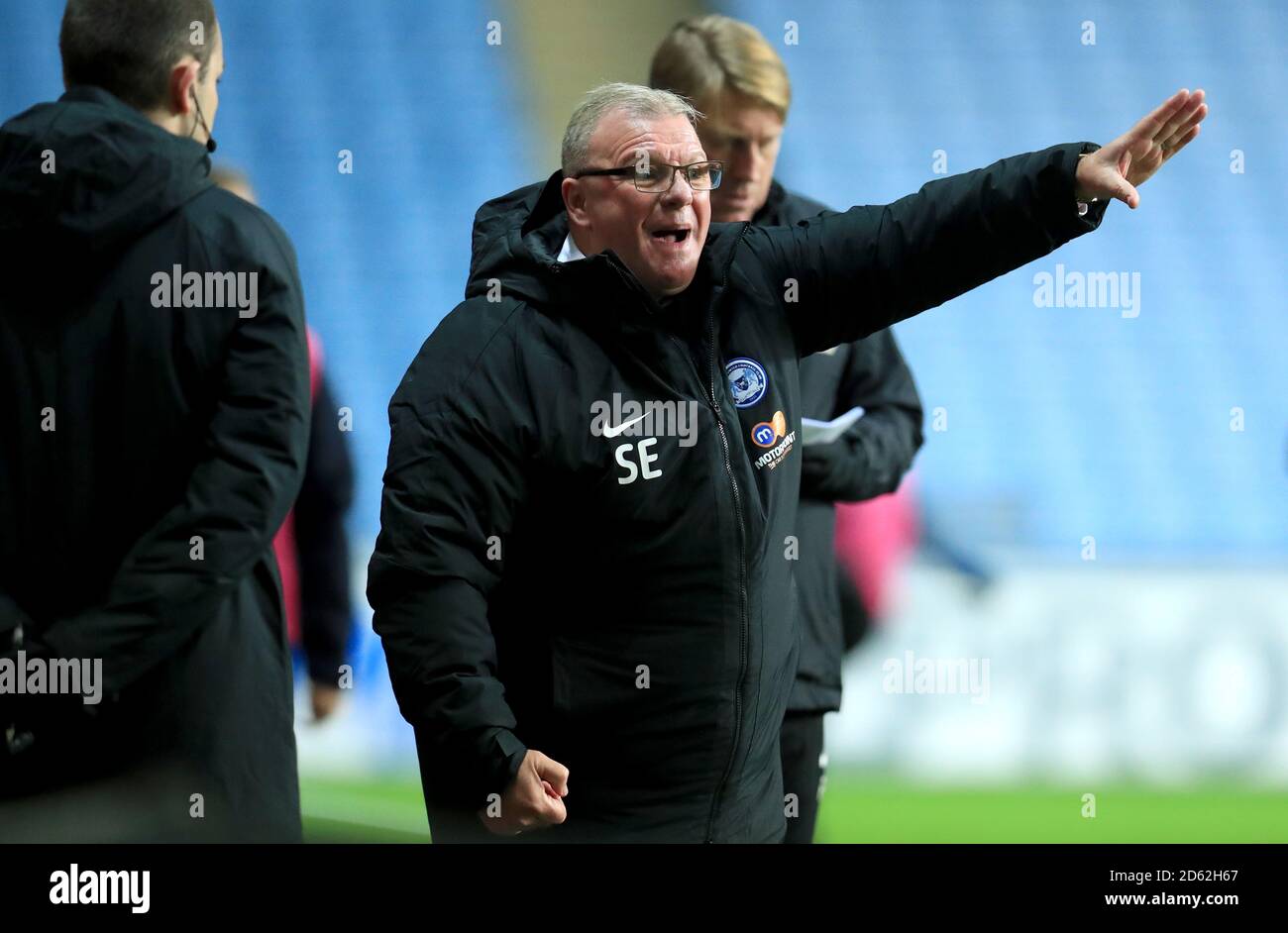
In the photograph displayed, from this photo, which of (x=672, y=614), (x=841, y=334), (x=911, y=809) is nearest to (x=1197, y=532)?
(x=911, y=809)

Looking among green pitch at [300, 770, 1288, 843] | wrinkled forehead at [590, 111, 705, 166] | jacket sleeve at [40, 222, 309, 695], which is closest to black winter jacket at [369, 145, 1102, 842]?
wrinkled forehead at [590, 111, 705, 166]

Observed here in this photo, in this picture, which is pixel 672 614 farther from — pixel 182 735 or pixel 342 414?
pixel 342 414

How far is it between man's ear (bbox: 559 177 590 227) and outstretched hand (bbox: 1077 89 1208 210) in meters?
0.69

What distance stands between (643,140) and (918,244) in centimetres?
42

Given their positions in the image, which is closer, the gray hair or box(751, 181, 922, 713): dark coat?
the gray hair

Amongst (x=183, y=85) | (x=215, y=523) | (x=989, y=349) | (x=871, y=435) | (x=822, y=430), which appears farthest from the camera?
(x=989, y=349)

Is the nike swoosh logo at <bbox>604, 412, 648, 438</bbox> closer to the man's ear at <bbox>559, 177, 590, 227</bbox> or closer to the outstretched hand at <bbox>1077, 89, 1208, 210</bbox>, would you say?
the man's ear at <bbox>559, 177, 590, 227</bbox>

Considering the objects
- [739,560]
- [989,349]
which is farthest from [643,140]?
[989,349]

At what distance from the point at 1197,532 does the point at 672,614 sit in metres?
2.24

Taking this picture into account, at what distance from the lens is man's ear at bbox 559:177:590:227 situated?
235 cm

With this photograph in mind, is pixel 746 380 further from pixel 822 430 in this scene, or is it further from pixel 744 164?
Result: pixel 744 164

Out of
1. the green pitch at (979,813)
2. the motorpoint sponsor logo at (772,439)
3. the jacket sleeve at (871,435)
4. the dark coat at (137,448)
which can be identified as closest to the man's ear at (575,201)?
the motorpoint sponsor logo at (772,439)

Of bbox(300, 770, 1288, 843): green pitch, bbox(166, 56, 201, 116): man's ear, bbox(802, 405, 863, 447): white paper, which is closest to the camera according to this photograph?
bbox(166, 56, 201, 116): man's ear

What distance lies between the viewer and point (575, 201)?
237 centimetres
